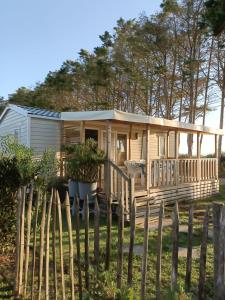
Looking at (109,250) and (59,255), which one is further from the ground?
(109,250)

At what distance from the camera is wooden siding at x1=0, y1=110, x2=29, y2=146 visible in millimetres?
13711

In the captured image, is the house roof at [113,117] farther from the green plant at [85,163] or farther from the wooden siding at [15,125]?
the green plant at [85,163]

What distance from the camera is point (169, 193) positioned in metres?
12.7

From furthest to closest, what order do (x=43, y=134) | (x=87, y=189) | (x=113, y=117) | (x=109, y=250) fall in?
(x=43, y=134) → (x=87, y=189) → (x=113, y=117) → (x=109, y=250)

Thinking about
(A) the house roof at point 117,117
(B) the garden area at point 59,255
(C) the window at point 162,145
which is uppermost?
(A) the house roof at point 117,117

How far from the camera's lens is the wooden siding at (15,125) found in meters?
13.7

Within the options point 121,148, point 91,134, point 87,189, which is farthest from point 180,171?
point 87,189

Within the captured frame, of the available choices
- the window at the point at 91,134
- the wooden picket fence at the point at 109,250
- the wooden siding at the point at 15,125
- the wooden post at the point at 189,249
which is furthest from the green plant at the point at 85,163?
the wooden post at the point at 189,249

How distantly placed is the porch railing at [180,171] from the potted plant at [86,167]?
2.26m

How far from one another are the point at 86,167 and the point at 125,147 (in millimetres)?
6579

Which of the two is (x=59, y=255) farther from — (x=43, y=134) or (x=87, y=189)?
(x=43, y=134)

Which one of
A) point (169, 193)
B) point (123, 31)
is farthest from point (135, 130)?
point (123, 31)

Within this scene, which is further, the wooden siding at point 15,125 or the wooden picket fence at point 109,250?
the wooden siding at point 15,125

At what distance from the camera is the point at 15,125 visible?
586 inches
